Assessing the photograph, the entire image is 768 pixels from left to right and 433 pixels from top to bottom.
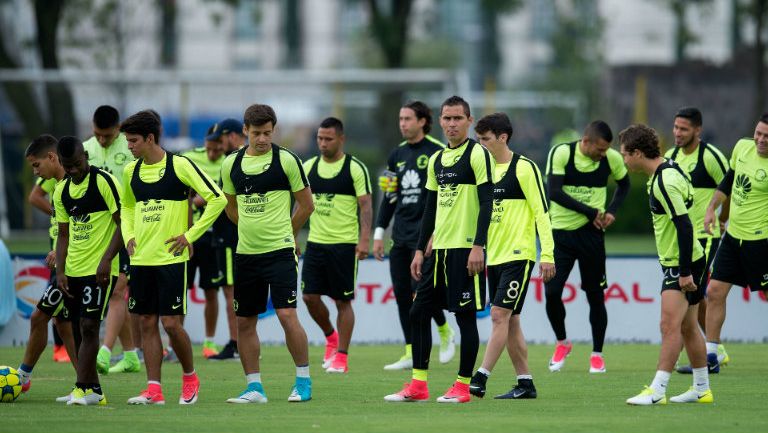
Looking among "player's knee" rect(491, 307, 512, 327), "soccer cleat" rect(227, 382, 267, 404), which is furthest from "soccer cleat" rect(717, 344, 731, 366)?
"soccer cleat" rect(227, 382, 267, 404)

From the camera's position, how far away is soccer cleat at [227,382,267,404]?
408 inches

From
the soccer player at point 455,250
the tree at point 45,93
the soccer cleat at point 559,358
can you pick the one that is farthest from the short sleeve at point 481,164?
the tree at point 45,93

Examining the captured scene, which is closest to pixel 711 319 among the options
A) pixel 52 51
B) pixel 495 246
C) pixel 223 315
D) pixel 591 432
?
pixel 495 246

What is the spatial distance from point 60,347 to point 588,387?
233 inches

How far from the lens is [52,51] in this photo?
1278 inches

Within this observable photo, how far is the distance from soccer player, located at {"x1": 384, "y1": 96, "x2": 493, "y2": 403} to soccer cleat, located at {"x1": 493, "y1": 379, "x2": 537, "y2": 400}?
466 millimetres

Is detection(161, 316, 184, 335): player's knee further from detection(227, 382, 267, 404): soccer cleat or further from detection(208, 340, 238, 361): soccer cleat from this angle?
detection(208, 340, 238, 361): soccer cleat

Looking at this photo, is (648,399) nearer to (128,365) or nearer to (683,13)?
(128,365)

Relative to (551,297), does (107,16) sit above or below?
above

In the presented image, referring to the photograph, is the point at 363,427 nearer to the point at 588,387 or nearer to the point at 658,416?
the point at 658,416

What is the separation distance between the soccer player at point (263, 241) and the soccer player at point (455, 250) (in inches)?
37.5

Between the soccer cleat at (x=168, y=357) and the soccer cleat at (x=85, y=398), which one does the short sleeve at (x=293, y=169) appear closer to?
the soccer cleat at (x=85, y=398)

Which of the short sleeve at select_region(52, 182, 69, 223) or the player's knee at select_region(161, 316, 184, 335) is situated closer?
the player's knee at select_region(161, 316, 184, 335)

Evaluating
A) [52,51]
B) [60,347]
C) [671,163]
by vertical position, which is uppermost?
[52,51]
